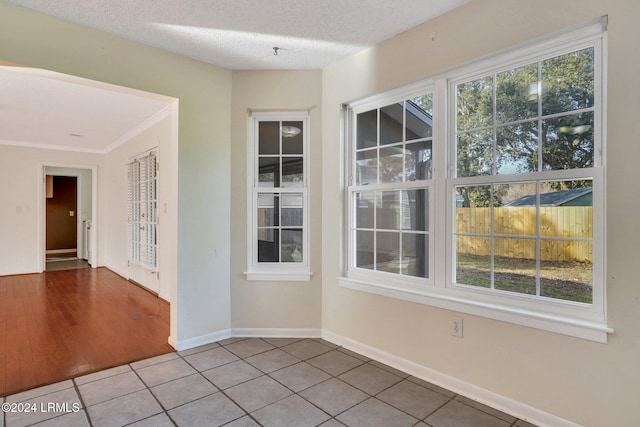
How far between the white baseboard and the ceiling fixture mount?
2.01 m

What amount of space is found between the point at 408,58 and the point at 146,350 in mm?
3281

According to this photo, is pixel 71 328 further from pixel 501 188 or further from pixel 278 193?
pixel 501 188

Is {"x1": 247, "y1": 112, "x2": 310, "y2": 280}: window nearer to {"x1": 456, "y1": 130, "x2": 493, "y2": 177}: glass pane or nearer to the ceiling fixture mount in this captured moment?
the ceiling fixture mount

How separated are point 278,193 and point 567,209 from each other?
7.64 feet

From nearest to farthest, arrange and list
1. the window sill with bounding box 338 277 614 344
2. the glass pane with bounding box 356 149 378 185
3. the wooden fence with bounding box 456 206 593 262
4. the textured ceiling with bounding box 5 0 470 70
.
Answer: the window sill with bounding box 338 277 614 344 → the wooden fence with bounding box 456 206 593 262 → the textured ceiling with bounding box 5 0 470 70 → the glass pane with bounding box 356 149 378 185

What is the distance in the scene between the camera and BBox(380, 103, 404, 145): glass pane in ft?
8.97

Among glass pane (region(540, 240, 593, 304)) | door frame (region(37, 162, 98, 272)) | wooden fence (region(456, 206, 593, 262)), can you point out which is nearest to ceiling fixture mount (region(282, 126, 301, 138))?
wooden fence (region(456, 206, 593, 262))

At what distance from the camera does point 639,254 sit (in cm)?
162

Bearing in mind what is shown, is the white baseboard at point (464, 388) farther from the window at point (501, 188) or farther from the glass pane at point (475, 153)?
the glass pane at point (475, 153)

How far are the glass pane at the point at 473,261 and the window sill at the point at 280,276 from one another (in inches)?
55.8

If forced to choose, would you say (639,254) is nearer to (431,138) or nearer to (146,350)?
(431,138)

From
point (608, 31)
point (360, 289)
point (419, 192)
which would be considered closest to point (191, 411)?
point (360, 289)

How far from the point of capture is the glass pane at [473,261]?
7.32 ft

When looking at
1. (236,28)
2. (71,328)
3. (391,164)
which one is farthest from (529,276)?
(71,328)
